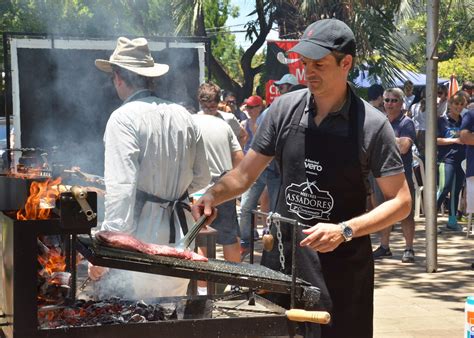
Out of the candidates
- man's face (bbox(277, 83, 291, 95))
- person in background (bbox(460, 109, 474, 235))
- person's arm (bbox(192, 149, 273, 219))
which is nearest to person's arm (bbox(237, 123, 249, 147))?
man's face (bbox(277, 83, 291, 95))

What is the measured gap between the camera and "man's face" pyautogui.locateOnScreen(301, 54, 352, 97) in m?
3.38

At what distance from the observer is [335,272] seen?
343 cm

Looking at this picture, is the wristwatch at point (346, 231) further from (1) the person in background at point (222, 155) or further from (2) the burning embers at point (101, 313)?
(1) the person in background at point (222, 155)

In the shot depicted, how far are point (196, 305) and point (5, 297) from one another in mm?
848

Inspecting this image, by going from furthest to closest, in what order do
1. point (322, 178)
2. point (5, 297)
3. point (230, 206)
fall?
point (230, 206) → point (322, 178) → point (5, 297)

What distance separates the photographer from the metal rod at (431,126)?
838 centimetres

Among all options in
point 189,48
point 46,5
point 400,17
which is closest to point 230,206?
point 189,48

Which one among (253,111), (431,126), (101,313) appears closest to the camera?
(101,313)

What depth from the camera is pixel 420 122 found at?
14.3 m

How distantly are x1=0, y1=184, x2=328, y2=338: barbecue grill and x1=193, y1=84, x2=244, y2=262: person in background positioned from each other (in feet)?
13.6

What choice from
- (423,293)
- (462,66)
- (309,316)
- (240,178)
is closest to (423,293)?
(423,293)

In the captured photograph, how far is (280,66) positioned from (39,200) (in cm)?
1864

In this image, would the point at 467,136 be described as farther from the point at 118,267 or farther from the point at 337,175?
the point at 118,267

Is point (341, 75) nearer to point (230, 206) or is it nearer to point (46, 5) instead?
point (230, 206)
